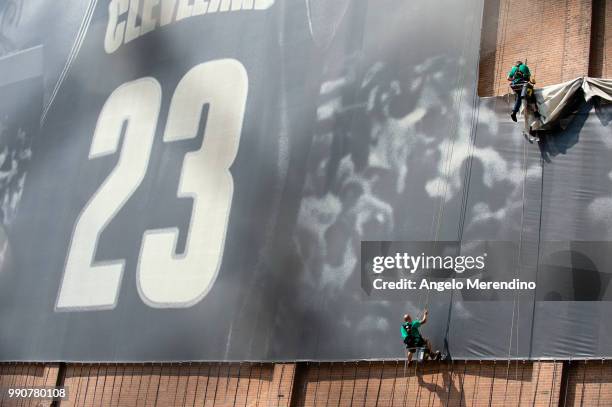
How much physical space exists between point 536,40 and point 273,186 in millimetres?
6789

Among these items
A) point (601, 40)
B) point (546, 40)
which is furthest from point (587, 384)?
point (546, 40)

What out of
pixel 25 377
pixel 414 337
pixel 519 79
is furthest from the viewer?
pixel 25 377

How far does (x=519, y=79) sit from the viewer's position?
19.0m

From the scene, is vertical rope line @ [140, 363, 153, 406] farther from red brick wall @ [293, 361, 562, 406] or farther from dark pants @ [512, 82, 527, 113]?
dark pants @ [512, 82, 527, 113]

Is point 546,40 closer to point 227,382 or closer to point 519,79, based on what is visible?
point 519,79

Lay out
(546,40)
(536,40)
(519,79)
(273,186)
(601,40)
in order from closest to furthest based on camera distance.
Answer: (519,79)
(601,40)
(546,40)
(536,40)
(273,186)

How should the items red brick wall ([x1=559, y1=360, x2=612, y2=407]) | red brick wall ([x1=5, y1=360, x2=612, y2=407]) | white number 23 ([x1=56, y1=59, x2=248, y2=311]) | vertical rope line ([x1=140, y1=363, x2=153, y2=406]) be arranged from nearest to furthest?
red brick wall ([x1=559, y1=360, x2=612, y2=407]) → red brick wall ([x1=5, y1=360, x2=612, y2=407]) → vertical rope line ([x1=140, y1=363, x2=153, y2=406]) → white number 23 ([x1=56, y1=59, x2=248, y2=311])

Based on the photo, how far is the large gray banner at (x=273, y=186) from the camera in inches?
734

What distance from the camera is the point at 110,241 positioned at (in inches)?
1015

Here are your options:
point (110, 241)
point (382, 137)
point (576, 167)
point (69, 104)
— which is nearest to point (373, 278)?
point (382, 137)

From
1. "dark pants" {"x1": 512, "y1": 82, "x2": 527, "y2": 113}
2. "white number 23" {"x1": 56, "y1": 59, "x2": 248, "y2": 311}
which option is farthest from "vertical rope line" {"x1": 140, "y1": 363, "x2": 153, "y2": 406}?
"dark pants" {"x1": 512, "y1": 82, "x2": 527, "y2": 113}

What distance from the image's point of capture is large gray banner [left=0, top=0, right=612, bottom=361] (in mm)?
18641

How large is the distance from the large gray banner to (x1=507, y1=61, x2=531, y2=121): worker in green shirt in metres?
0.69

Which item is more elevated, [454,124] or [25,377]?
[454,124]
